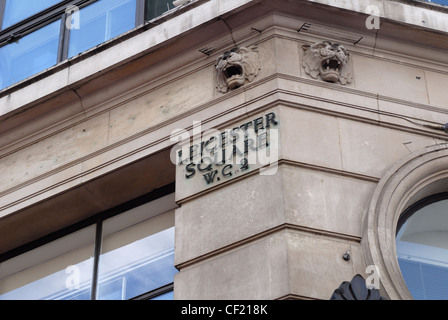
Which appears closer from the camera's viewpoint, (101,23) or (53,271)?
(53,271)

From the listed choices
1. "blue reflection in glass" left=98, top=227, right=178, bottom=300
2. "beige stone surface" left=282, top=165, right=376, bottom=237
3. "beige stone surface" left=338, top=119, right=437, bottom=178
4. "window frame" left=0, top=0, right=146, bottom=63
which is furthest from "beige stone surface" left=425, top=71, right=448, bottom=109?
"window frame" left=0, top=0, right=146, bottom=63

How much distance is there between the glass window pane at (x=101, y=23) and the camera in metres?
17.8

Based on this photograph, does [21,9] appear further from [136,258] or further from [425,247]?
[425,247]

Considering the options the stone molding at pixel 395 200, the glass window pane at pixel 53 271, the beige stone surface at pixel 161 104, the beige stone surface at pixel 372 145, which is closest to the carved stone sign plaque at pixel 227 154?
the beige stone surface at pixel 161 104

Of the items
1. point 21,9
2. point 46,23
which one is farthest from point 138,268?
point 21,9

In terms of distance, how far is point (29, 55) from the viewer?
18547mm

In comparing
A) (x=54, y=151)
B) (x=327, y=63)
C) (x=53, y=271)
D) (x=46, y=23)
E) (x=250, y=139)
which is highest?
(x=46, y=23)

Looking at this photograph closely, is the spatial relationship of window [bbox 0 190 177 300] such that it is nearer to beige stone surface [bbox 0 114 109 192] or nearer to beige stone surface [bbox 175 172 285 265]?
beige stone surface [bbox 0 114 109 192]

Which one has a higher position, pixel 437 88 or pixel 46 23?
pixel 46 23

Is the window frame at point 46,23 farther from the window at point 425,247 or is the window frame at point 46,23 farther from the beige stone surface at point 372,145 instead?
the window at point 425,247

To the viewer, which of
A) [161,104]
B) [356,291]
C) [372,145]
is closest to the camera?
[356,291]

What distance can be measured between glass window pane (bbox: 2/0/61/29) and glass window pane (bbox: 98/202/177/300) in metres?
3.97

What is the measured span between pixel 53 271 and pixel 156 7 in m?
3.88

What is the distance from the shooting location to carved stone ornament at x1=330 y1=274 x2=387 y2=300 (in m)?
13.2
